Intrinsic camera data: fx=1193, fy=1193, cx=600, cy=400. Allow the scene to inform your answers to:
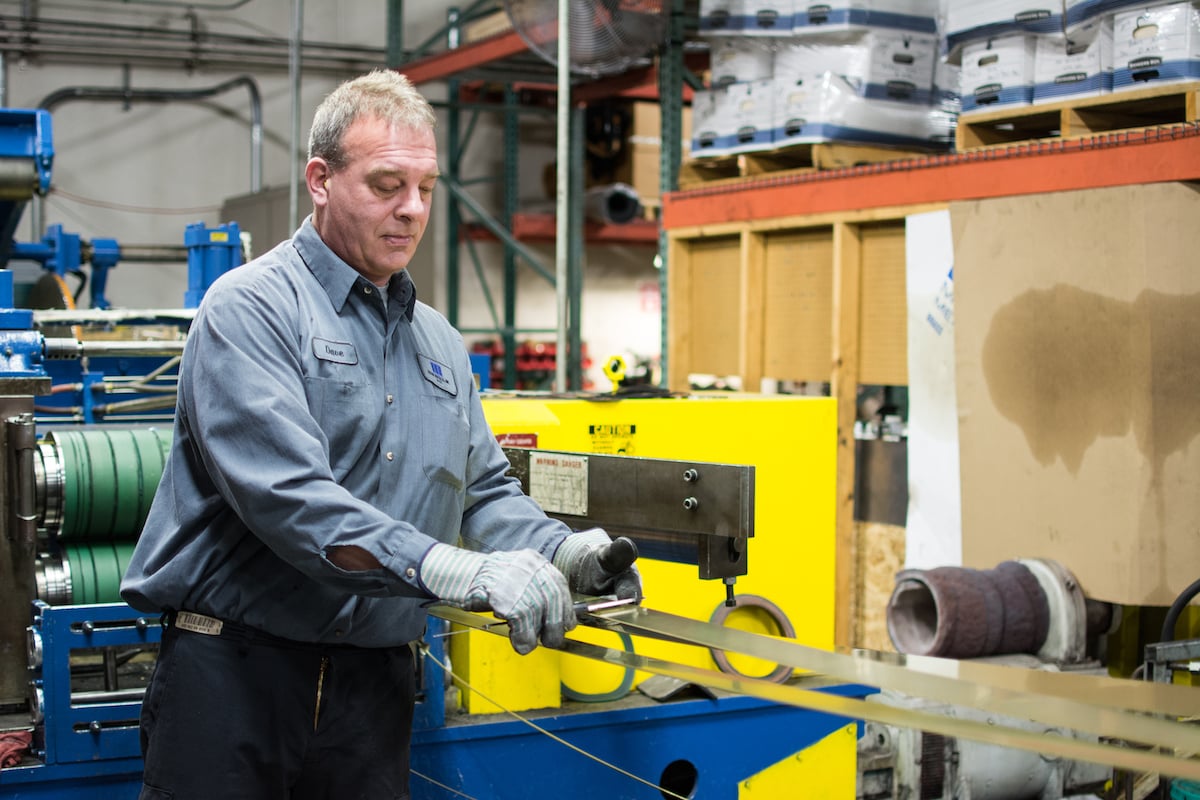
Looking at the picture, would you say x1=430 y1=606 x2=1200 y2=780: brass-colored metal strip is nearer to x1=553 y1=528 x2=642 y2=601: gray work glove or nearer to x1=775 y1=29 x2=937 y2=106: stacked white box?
x1=553 y1=528 x2=642 y2=601: gray work glove

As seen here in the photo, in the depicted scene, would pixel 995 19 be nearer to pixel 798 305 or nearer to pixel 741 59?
pixel 741 59

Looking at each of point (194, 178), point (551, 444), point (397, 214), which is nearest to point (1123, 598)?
point (551, 444)

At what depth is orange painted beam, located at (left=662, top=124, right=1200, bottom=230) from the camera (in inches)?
162

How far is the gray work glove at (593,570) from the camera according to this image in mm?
2131

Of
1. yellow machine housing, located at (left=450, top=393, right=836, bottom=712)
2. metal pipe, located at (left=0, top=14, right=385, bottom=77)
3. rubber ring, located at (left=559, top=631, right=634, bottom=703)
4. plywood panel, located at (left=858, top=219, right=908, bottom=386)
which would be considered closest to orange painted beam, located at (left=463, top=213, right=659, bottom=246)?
metal pipe, located at (left=0, top=14, right=385, bottom=77)

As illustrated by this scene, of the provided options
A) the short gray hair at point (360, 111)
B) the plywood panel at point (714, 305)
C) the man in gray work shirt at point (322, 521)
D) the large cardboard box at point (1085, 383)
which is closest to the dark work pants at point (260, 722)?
the man in gray work shirt at point (322, 521)

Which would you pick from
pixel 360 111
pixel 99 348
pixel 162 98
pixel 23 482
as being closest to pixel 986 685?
pixel 360 111

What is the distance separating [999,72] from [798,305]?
4.63ft

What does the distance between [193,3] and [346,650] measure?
10.5 meters

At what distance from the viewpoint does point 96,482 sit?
2.70 meters

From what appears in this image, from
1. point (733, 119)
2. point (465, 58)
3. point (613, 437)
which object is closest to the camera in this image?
point (613, 437)

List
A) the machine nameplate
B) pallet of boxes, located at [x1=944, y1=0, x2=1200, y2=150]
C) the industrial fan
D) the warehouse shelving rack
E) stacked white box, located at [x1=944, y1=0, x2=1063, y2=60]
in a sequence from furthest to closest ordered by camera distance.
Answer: the warehouse shelving rack
the industrial fan
stacked white box, located at [x1=944, y1=0, x2=1063, y2=60]
pallet of boxes, located at [x1=944, y1=0, x2=1200, y2=150]
the machine nameplate

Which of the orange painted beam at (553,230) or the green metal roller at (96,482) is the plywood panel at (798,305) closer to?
the green metal roller at (96,482)

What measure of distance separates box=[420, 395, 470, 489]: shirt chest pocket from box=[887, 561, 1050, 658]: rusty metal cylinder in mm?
2337
